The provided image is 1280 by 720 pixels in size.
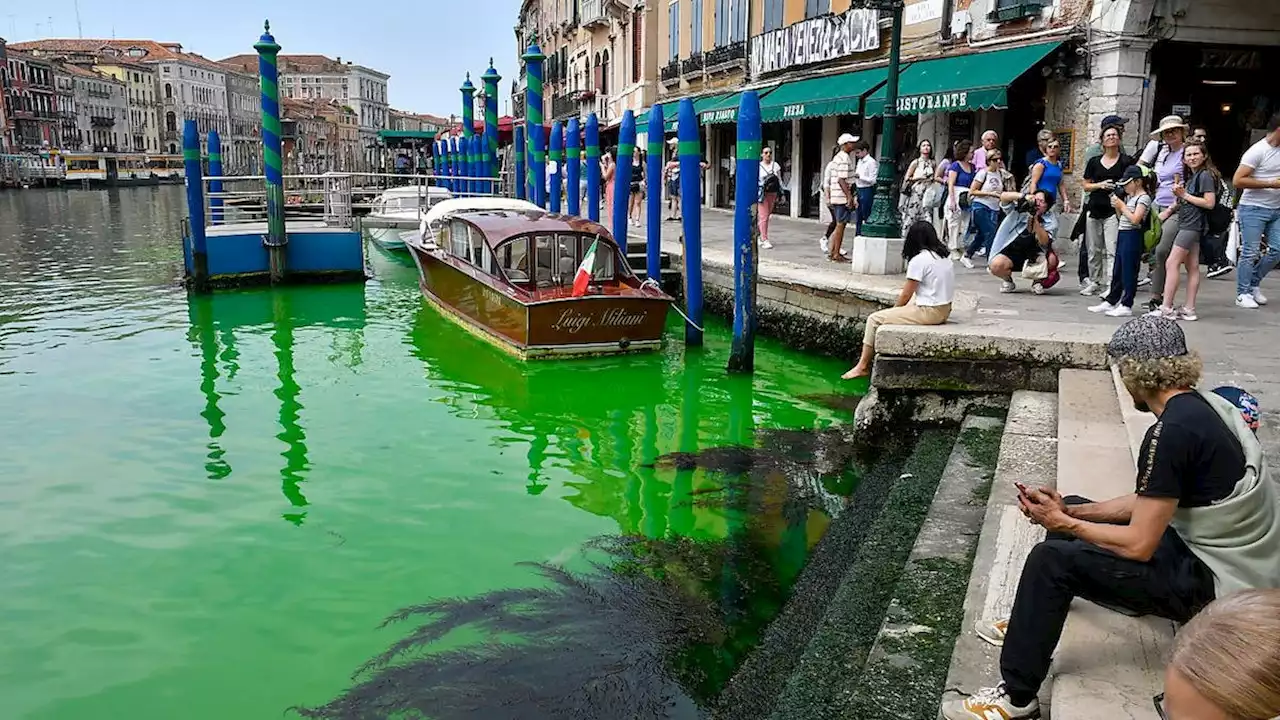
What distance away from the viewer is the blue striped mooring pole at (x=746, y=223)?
32.7 feet

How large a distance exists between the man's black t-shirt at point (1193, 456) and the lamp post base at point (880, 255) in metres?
8.55

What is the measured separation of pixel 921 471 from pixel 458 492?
3190mm

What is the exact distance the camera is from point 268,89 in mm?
16312

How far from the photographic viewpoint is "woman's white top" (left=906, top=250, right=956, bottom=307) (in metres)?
7.69

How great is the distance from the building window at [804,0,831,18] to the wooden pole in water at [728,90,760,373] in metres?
9.73

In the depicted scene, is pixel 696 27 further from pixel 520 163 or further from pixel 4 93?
pixel 4 93

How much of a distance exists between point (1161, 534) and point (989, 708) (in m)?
0.72

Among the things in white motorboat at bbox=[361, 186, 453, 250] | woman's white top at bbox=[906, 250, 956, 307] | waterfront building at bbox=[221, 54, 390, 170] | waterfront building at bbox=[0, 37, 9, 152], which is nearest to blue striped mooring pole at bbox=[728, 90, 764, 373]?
woman's white top at bbox=[906, 250, 956, 307]

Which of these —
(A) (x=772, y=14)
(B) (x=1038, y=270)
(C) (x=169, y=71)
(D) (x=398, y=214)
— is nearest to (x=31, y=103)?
(C) (x=169, y=71)

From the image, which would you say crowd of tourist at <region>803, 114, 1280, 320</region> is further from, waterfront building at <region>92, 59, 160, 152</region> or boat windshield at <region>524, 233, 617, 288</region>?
waterfront building at <region>92, 59, 160, 152</region>

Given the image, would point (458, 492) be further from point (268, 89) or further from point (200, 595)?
point (268, 89)

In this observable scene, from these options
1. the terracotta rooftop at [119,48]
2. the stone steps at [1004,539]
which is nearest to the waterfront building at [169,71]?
the terracotta rooftop at [119,48]

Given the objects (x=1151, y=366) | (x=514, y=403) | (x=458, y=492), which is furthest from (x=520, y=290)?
(x=1151, y=366)

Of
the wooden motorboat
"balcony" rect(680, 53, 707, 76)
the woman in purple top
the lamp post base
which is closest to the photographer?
the woman in purple top
